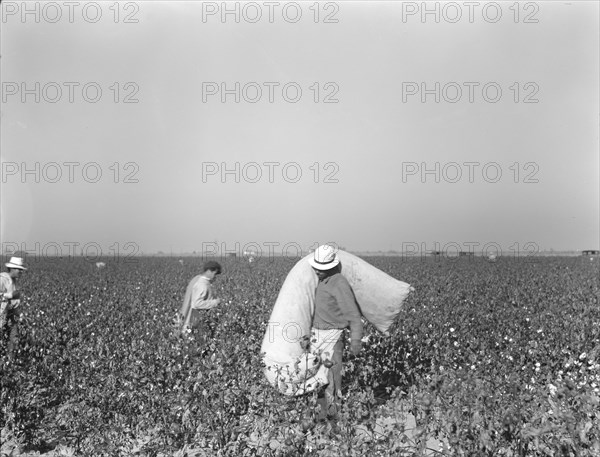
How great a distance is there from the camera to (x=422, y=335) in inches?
252

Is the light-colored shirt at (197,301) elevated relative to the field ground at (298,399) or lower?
elevated

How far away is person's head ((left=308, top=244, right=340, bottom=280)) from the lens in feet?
14.6

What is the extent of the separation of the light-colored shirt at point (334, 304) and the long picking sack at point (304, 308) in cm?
7

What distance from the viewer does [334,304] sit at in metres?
4.48

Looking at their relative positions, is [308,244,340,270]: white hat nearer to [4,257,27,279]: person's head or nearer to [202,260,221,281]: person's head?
[202,260,221,281]: person's head

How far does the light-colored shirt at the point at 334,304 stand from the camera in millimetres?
4379

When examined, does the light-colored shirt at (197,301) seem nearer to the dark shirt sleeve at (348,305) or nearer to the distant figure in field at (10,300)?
the distant figure in field at (10,300)

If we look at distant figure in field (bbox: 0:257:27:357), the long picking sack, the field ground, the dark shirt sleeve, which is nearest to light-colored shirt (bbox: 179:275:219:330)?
the field ground

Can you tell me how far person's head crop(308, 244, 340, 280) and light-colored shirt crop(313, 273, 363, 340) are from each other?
0.07 metres

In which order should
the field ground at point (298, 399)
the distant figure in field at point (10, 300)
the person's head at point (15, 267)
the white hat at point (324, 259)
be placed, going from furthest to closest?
the person's head at point (15, 267) < the distant figure in field at point (10, 300) < the white hat at point (324, 259) < the field ground at point (298, 399)

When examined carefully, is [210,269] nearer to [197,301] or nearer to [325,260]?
[197,301]

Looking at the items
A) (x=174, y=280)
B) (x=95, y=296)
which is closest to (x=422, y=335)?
(x=95, y=296)

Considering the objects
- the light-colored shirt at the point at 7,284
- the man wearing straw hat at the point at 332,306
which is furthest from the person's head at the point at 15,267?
the man wearing straw hat at the point at 332,306

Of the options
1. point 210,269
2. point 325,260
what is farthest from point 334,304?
point 210,269
